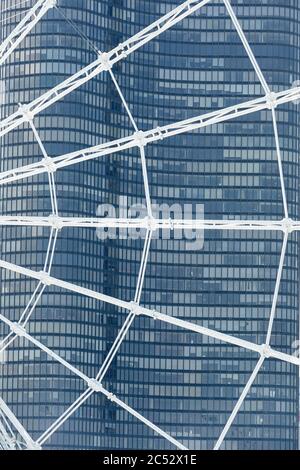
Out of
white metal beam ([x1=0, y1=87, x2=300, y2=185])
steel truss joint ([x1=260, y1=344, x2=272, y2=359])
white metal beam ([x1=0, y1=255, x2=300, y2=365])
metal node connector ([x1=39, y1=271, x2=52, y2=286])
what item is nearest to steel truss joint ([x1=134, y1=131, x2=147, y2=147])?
white metal beam ([x1=0, y1=87, x2=300, y2=185])

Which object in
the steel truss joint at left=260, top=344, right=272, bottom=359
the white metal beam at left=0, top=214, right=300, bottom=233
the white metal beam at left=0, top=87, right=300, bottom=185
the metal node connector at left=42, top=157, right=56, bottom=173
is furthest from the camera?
the metal node connector at left=42, top=157, right=56, bottom=173

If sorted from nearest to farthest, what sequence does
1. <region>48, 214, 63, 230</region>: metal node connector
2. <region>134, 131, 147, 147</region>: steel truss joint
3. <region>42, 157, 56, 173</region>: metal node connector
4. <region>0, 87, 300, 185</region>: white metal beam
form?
<region>0, 87, 300, 185</region>: white metal beam < <region>48, 214, 63, 230</region>: metal node connector < <region>42, 157, 56, 173</region>: metal node connector < <region>134, 131, 147, 147</region>: steel truss joint

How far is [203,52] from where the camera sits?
19400cm

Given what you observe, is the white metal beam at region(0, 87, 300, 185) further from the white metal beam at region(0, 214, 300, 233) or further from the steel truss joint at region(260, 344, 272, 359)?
the steel truss joint at region(260, 344, 272, 359)

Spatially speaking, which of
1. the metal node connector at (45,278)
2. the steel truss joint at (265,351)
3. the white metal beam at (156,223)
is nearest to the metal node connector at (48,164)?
the white metal beam at (156,223)

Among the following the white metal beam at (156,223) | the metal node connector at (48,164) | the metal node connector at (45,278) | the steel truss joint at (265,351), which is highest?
the metal node connector at (48,164)

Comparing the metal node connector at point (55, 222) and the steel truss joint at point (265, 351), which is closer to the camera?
the steel truss joint at point (265, 351)

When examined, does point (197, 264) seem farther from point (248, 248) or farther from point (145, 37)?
point (145, 37)

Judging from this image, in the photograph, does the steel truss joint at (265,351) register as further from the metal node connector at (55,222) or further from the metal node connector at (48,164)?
the metal node connector at (48,164)

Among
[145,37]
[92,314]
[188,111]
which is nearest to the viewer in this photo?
[145,37]

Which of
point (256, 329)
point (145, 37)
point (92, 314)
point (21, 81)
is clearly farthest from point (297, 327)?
point (145, 37)

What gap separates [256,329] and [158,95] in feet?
75.3

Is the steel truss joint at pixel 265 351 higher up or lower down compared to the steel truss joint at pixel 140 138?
lower down

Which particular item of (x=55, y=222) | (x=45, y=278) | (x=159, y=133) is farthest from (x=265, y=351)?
(x=55, y=222)
